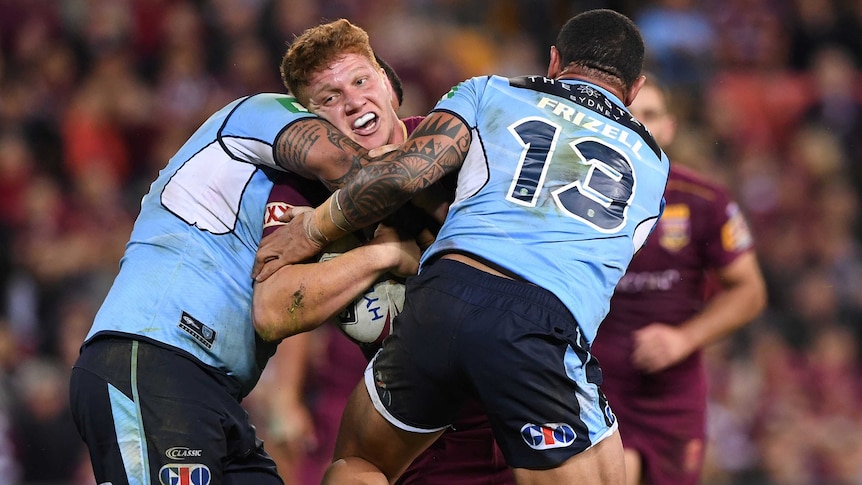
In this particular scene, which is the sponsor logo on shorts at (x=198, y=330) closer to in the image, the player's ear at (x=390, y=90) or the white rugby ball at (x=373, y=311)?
the white rugby ball at (x=373, y=311)

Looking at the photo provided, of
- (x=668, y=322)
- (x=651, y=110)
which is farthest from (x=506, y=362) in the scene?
(x=651, y=110)

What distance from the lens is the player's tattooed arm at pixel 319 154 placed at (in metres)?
4.13

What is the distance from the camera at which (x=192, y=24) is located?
11.2m

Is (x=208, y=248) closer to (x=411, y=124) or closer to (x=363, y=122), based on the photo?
(x=363, y=122)

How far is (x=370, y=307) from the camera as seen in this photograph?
172 inches

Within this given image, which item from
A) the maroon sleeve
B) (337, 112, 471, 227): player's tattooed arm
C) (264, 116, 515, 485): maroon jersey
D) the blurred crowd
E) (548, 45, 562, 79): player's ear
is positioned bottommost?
the blurred crowd

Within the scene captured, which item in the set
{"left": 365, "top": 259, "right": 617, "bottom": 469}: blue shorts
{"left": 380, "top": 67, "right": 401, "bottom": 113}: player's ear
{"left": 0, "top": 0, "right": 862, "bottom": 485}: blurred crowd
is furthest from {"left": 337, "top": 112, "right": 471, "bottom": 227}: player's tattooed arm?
{"left": 0, "top": 0, "right": 862, "bottom": 485}: blurred crowd

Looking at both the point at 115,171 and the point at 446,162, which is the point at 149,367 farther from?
the point at 115,171

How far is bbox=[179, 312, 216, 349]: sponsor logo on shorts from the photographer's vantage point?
4.12m

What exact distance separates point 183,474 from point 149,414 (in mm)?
232

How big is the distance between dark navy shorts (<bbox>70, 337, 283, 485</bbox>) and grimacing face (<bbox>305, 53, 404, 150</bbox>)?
1.06 meters

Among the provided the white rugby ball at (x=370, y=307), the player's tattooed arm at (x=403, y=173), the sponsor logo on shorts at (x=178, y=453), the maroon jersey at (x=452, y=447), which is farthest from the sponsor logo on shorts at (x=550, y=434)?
the sponsor logo on shorts at (x=178, y=453)

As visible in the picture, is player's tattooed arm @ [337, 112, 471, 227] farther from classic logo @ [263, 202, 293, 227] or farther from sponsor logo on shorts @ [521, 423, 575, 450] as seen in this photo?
sponsor logo on shorts @ [521, 423, 575, 450]

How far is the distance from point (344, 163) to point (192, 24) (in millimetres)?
7511
